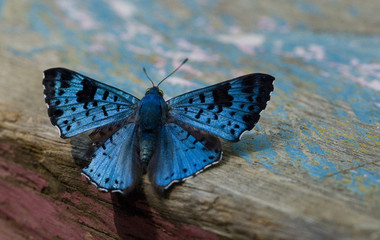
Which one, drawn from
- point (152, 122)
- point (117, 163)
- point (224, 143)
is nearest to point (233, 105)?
point (224, 143)

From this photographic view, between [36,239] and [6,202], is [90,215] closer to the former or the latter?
[36,239]

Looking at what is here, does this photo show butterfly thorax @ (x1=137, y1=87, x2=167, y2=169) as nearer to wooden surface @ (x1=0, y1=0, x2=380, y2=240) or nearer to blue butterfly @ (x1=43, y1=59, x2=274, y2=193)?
blue butterfly @ (x1=43, y1=59, x2=274, y2=193)

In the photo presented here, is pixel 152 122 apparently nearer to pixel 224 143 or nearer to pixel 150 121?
pixel 150 121

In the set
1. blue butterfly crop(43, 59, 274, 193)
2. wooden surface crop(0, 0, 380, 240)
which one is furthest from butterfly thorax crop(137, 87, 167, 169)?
wooden surface crop(0, 0, 380, 240)

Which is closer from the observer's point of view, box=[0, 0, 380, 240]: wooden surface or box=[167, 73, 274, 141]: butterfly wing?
box=[0, 0, 380, 240]: wooden surface

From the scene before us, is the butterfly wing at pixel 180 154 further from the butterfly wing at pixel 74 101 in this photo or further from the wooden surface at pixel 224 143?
the butterfly wing at pixel 74 101
